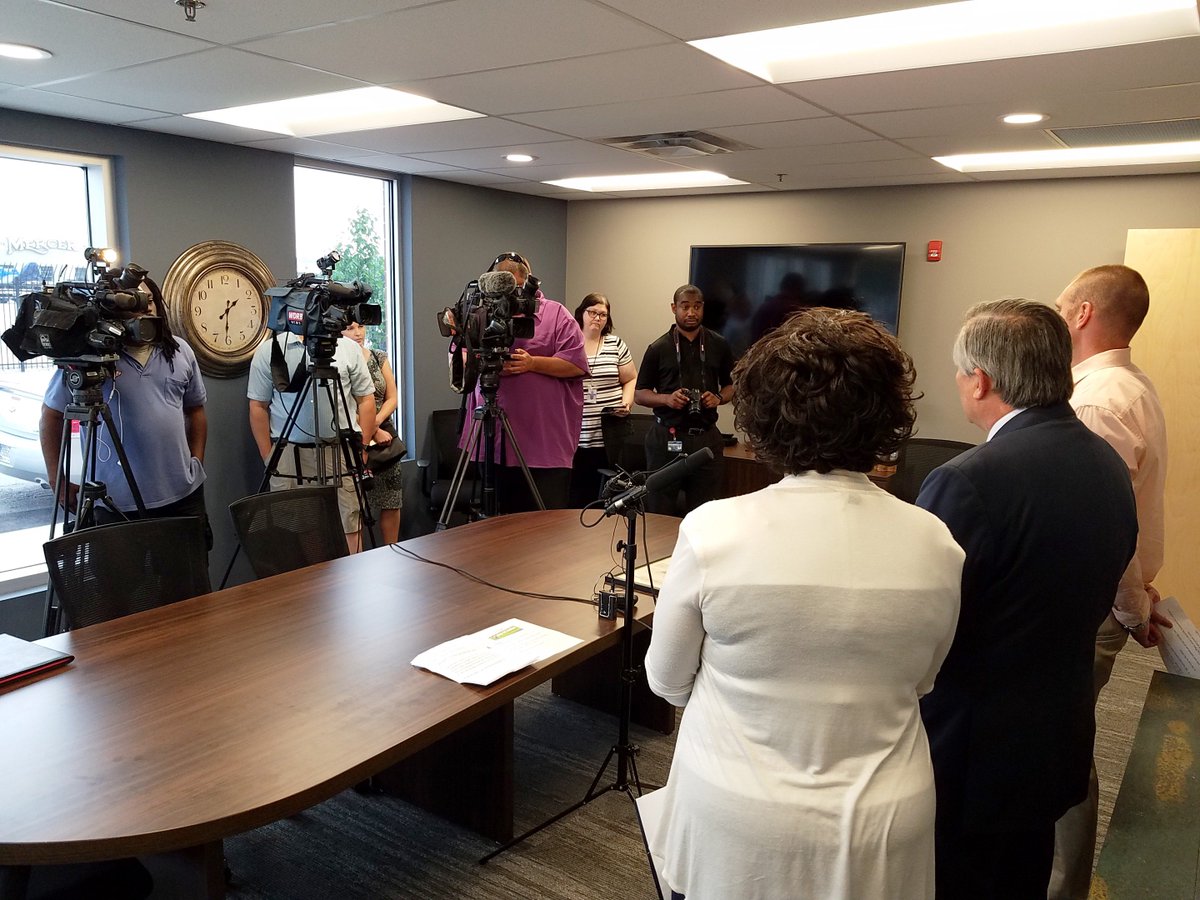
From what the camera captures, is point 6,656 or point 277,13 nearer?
point 6,656

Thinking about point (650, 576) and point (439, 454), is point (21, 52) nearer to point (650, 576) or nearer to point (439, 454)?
point (650, 576)

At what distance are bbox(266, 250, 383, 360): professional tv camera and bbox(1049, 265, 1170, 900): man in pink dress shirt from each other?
2.38m

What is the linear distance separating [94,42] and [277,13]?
0.68 meters

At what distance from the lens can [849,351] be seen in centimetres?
109

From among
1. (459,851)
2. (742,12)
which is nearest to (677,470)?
(742,12)

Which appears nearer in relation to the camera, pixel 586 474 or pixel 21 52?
pixel 21 52

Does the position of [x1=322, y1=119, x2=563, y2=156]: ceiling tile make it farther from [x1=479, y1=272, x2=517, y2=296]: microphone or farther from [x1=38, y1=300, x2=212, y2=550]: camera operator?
[x1=38, y1=300, x2=212, y2=550]: camera operator

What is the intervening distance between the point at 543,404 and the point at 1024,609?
2560 millimetres

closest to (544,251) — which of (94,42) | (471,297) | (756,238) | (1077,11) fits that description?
(756,238)

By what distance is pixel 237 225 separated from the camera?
4.19 meters

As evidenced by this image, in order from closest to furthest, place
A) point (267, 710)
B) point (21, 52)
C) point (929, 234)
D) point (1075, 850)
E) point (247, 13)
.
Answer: point (267, 710) → point (1075, 850) → point (247, 13) → point (21, 52) → point (929, 234)

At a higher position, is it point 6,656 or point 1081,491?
point 1081,491

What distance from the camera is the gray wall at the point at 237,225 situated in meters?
3.78

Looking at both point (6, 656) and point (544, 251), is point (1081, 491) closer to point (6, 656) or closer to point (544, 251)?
point (6, 656)
